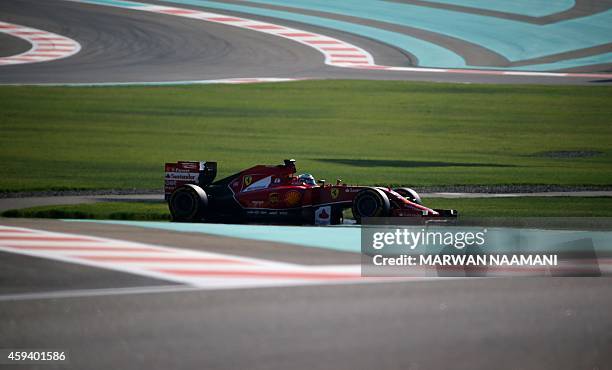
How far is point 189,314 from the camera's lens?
39.1 feet

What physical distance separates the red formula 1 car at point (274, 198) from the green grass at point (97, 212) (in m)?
0.85

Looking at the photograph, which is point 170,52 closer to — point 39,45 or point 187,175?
point 39,45

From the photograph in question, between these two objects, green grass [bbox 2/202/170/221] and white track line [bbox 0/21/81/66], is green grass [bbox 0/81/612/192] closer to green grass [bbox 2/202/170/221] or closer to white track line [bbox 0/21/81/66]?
green grass [bbox 2/202/170/221]

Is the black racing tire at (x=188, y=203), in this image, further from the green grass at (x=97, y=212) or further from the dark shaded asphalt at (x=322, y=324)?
the dark shaded asphalt at (x=322, y=324)

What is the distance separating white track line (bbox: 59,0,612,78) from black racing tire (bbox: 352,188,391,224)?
33.9 meters

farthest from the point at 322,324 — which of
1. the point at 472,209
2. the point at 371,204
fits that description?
the point at 472,209

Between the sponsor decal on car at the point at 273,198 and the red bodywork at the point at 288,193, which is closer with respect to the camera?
the red bodywork at the point at 288,193

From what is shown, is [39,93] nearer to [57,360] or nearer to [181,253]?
[181,253]

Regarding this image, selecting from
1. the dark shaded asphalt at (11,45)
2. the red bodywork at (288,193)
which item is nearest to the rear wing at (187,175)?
the red bodywork at (288,193)

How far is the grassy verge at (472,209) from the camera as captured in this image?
23.5 meters

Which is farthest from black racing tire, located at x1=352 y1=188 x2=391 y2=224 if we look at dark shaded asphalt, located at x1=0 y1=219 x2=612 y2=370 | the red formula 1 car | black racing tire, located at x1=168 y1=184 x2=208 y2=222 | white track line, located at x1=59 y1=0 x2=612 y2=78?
white track line, located at x1=59 y1=0 x2=612 y2=78

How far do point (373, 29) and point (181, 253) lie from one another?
4754cm

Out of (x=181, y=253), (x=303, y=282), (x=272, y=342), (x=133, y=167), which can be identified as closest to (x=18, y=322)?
(x=272, y=342)

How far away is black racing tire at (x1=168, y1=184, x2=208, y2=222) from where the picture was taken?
2239cm
